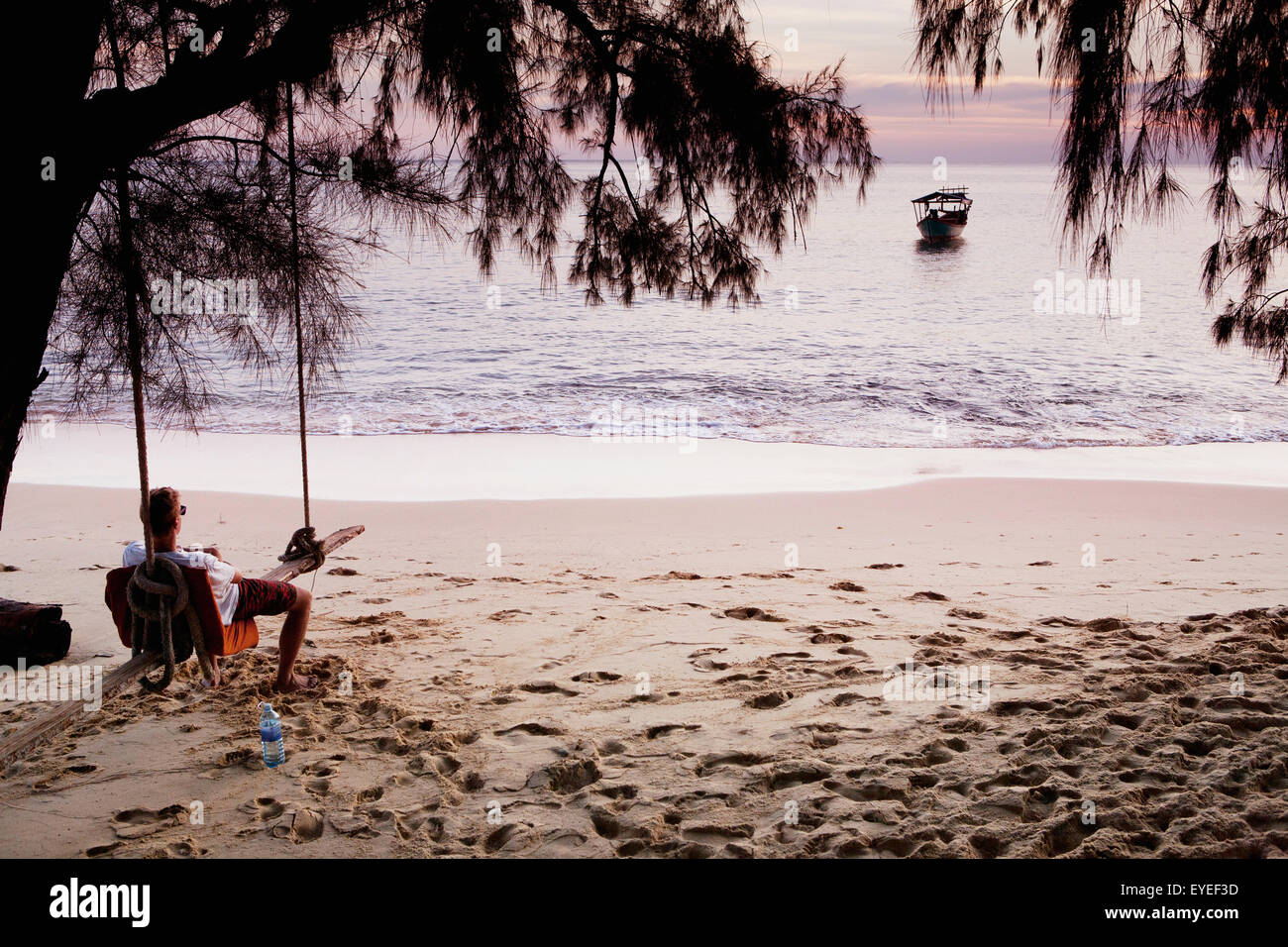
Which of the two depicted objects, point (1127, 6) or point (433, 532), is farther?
point (433, 532)

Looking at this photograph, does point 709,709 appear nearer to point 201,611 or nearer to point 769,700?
point 769,700

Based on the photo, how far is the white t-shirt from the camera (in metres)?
3.54

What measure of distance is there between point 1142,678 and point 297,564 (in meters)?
3.50

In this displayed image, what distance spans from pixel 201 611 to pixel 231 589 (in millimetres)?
211

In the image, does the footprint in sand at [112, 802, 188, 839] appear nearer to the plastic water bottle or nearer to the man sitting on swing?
the plastic water bottle

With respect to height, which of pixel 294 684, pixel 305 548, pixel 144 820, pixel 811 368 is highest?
pixel 811 368

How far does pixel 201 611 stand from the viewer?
3.49 metres

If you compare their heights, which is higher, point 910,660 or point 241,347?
point 241,347

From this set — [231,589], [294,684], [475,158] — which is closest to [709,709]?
[294,684]

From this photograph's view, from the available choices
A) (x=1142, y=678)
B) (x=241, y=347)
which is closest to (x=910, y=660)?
(x=1142, y=678)

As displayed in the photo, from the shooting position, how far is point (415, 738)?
3.67 m
